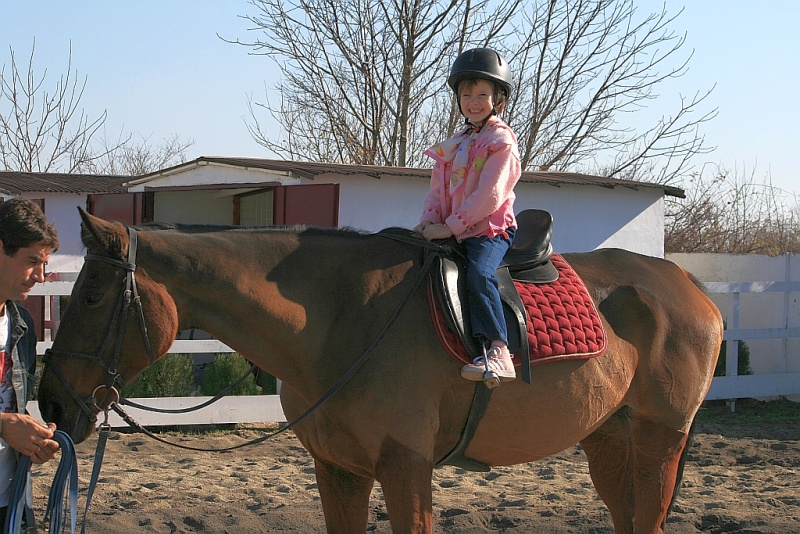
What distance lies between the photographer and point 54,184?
16.8 metres

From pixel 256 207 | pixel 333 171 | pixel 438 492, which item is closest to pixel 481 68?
pixel 438 492

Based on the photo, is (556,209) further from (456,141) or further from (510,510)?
(456,141)

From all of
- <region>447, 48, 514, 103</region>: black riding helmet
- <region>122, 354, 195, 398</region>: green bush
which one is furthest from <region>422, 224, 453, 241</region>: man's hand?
<region>122, 354, 195, 398</region>: green bush

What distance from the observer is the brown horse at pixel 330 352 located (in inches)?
110

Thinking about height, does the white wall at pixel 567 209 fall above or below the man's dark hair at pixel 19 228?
above

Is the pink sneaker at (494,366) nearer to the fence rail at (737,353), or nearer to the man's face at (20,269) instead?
the man's face at (20,269)

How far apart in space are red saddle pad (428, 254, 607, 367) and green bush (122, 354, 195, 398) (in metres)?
5.05

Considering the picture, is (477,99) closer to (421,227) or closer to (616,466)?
(421,227)

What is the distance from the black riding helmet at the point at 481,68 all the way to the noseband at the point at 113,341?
1.58m

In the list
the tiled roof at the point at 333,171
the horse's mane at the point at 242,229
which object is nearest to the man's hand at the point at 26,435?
the horse's mane at the point at 242,229

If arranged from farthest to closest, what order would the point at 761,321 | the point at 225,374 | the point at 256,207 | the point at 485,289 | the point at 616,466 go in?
1. the point at 256,207
2. the point at 761,321
3. the point at 225,374
4. the point at 616,466
5. the point at 485,289

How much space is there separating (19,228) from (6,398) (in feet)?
1.81

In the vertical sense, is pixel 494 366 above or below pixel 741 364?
above

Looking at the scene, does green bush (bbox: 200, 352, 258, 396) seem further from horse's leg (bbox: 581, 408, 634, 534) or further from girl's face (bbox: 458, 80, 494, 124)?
girl's face (bbox: 458, 80, 494, 124)
